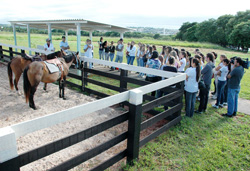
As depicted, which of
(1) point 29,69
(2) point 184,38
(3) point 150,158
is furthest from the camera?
(2) point 184,38

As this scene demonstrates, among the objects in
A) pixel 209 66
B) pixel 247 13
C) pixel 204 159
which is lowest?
pixel 204 159

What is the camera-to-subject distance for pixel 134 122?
2840mm

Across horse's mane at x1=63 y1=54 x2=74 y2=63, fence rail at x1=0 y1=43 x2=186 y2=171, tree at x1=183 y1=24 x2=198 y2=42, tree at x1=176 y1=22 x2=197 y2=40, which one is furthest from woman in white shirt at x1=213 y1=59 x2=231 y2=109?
tree at x1=176 y1=22 x2=197 y2=40

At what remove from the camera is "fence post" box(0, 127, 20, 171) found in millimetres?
1593

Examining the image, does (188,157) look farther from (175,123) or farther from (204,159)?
(175,123)

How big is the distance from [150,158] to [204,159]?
999 millimetres

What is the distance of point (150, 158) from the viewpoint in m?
3.29

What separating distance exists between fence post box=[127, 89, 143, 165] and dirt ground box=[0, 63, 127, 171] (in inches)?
22.0

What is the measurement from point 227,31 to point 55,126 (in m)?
64.5

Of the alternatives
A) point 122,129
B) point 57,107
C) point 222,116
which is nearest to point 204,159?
point 122,129

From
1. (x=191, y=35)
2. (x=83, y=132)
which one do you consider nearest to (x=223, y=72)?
(x=83, y=132)

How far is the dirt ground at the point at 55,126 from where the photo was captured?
326 cm

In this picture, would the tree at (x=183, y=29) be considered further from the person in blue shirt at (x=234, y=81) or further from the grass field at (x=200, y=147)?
the grass field at (x=200, y=147)

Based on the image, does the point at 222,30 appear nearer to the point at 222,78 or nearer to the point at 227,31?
the point at 227,31
